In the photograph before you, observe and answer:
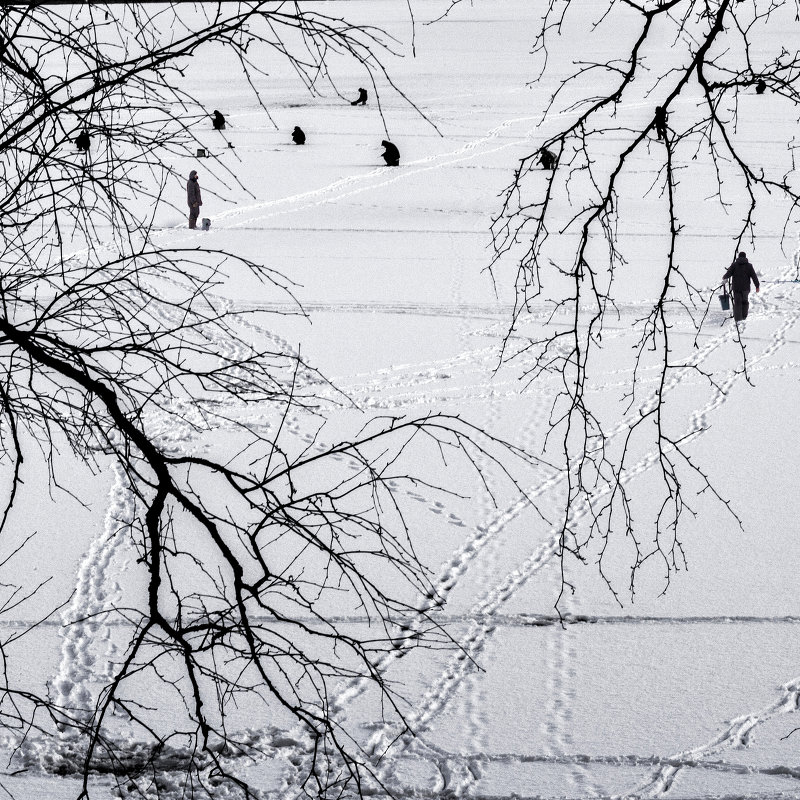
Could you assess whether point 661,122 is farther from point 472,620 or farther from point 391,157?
point 391,157

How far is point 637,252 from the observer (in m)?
19.8

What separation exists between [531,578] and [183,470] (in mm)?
3608

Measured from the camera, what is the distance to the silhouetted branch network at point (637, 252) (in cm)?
315

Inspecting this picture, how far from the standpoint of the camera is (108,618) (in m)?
8.05

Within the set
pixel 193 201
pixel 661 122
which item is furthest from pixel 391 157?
pixel 661 122

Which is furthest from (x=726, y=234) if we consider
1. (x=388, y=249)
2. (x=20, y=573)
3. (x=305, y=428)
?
(x=20, y=573)

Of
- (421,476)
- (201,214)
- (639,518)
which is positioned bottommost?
(639,518)

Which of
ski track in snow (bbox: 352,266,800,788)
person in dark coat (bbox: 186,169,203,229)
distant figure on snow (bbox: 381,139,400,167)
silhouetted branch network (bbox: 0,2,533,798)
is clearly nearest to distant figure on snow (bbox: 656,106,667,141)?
silhouetted branch network (bbox: 0,2,533,798)

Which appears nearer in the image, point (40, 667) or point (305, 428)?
point (40, 667)

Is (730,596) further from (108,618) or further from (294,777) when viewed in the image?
(108,618)

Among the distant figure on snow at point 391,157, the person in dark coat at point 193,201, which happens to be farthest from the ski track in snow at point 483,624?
the distant figure on snow at point 391,157

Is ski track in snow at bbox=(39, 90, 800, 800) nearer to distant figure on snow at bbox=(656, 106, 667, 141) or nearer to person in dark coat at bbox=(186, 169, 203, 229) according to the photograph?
distant figure on snow at bbox=(656, 106, 667, 141)

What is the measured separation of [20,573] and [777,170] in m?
24.0

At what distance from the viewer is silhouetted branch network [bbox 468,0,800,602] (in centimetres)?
315
